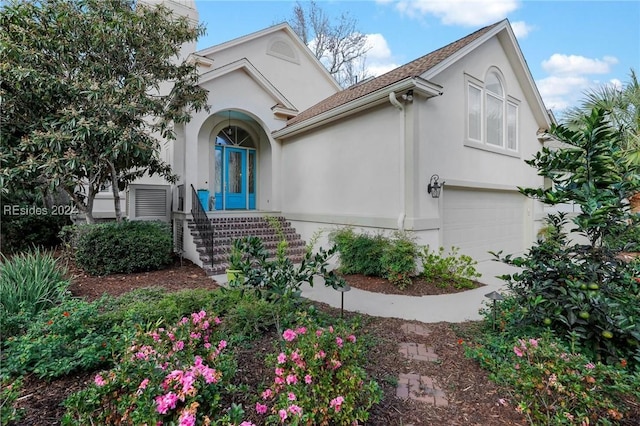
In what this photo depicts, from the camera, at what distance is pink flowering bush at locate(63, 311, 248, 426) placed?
70.9 inches

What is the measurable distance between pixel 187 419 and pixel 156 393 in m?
0.31

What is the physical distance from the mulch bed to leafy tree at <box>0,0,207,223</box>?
4694 mm

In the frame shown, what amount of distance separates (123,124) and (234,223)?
3782 millimetres

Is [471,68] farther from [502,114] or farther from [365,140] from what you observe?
[365,140]

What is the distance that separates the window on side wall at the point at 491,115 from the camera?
8469mm

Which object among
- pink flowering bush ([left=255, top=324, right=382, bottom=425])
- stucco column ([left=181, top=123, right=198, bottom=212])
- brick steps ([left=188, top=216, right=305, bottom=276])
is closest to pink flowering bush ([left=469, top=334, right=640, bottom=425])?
pink flowering bush ([left=255, top=324, right=382, bottom=425])

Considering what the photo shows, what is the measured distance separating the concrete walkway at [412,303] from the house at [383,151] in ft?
5.22

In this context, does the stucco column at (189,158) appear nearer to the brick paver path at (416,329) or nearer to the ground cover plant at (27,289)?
the ground cover plant at (27,289)

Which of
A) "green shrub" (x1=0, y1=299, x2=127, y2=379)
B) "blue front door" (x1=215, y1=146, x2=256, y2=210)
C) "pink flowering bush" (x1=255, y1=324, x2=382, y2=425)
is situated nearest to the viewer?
"pink flowering bush" (x1=255, y1=324, x2=382, y2=425)

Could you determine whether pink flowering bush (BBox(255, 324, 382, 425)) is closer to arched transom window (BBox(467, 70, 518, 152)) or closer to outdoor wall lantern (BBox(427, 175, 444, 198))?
outdoor wall lantern (BBox(427, 175, 444, 198))

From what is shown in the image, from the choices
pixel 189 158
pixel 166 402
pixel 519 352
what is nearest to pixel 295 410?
pixel 166 402

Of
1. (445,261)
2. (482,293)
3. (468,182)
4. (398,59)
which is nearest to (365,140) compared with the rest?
(468,182)

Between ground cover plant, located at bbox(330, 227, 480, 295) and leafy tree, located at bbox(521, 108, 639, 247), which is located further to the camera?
ground cover plant, located at bbox(330, 227, 480, 295)

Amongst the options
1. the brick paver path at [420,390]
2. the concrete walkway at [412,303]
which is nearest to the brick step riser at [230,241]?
the concrete walkway at [412,303]
